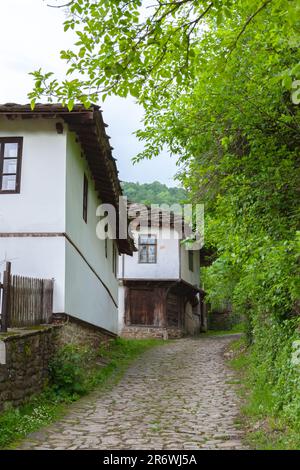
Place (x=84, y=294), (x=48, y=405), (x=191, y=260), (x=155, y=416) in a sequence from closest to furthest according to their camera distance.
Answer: (x=155, y=416), (x=48, y=405), (x=84, y=294), (x=191, y=260)

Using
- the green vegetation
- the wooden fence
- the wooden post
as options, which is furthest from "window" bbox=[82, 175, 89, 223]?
the green vegetation

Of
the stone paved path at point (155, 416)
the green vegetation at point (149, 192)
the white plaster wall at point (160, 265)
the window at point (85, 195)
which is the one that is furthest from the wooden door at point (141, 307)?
the window at point (85, 195)

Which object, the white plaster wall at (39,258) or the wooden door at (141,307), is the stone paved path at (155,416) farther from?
the wooden door at (141,307)

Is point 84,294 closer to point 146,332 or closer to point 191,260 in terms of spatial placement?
point 146,332

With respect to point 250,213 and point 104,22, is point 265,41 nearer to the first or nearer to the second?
point 250,213

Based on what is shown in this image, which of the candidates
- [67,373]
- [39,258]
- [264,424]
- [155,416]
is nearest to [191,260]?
[39,258]

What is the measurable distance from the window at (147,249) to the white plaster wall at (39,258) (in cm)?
1496

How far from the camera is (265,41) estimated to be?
295 inches

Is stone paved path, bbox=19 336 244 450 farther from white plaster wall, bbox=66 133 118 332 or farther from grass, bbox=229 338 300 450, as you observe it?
white plaster wall, bbox=66 133 118 332

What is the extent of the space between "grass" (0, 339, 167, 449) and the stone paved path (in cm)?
16

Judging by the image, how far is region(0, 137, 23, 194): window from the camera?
10.1 m

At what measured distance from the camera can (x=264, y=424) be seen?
20.5 feet

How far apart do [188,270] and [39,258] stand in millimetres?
17139

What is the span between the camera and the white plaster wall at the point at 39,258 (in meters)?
9.65
